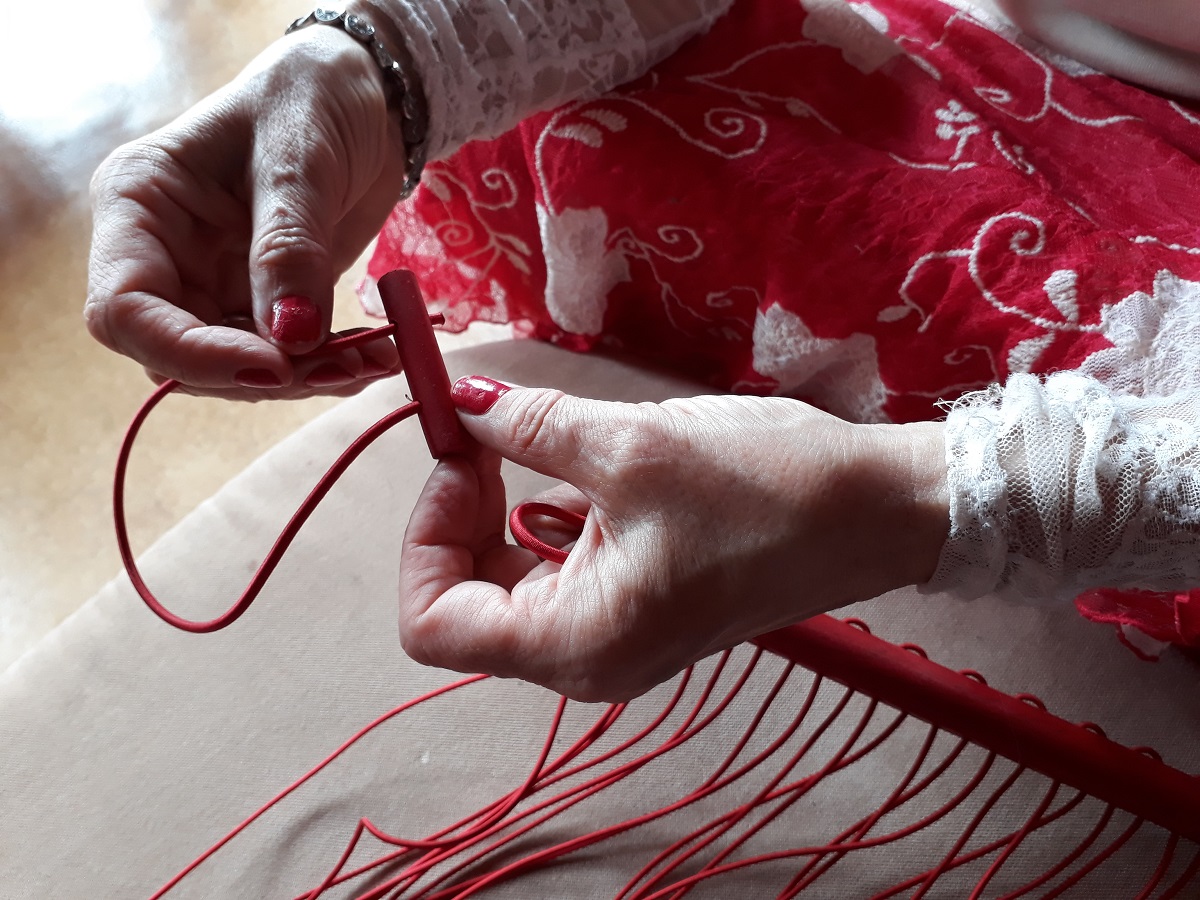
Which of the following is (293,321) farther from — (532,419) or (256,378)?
(532,419)

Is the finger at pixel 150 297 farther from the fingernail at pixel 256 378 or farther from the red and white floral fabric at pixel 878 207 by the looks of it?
the red and white floral fabric at pixel 878 207

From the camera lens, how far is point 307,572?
79 cm

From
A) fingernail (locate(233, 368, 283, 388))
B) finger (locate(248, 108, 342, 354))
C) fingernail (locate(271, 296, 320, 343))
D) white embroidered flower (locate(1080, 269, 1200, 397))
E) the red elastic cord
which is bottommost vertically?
white embroidered flower (locate(1080, 269, 1200, 397))

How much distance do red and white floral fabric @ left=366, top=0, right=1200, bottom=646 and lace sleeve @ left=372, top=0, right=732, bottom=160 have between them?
2 centimetres

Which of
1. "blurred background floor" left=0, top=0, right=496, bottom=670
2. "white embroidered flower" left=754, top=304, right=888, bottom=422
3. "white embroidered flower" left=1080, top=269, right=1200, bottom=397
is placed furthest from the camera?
"blurred background floor" left=0, top=0, right=496, bottom=670

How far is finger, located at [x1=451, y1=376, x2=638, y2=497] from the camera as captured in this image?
0.51 metres

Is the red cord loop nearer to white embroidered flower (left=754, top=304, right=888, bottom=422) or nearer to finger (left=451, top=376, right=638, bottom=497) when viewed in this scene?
finger (left=451, top=376, right=638, bottom=497)

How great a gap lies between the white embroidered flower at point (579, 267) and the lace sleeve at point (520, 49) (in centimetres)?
9

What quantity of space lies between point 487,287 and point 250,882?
1.71 ft

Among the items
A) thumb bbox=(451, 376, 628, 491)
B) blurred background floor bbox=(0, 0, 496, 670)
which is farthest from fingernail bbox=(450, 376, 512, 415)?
blurred background floor bbox=(0, 0, 496, 670)

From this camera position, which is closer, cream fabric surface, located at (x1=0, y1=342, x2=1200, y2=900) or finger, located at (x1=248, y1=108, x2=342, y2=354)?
finger, located at (x1=248, y1=108, x2=342, y2=354)

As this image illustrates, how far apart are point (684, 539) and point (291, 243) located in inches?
11.0

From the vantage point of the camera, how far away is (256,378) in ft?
1.82

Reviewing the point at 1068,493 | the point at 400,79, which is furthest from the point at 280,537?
the point at 1068,493
